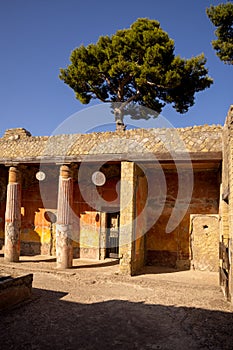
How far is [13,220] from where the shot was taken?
1076 centimetres

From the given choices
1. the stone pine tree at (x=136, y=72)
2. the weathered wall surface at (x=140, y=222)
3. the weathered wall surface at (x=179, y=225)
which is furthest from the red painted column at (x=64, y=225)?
the stone pine tree at (x=136, y=72)

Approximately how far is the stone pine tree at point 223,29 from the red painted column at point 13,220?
11066 mm

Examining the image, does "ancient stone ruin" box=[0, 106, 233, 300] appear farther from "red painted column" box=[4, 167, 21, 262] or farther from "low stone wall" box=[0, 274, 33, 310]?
"low stone wall" box=[0, 274, 33, 310]

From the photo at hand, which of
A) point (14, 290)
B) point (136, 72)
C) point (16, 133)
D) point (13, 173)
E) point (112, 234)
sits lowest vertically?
point (14, 290)

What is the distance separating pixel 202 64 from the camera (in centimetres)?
1825

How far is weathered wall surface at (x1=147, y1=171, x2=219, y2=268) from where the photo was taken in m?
10.3

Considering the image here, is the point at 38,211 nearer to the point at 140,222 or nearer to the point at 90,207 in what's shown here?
the point at 90,207

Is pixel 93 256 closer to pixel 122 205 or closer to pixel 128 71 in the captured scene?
pixel 122 205

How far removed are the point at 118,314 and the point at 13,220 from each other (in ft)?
21.0

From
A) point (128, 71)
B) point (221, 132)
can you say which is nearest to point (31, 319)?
point (221, 132)

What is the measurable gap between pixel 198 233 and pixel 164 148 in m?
3.45

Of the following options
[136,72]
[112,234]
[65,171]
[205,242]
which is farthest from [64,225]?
[136,72]

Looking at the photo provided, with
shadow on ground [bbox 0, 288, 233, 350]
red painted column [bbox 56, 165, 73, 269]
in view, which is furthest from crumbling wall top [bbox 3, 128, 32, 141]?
shadow on ground [bbox 0, 288, 233, 350]

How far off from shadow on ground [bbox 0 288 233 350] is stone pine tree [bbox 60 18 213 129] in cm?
1244
